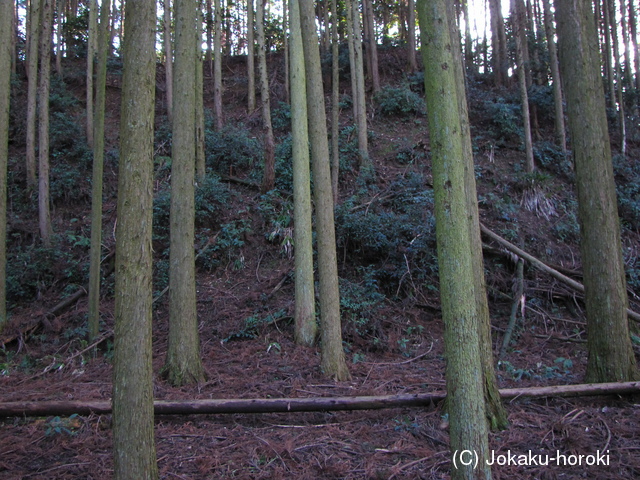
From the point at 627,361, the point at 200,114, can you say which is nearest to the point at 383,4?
the point at 200,114

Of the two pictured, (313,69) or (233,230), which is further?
(233,230)

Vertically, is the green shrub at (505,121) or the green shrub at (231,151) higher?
the green shrub at (505,121)

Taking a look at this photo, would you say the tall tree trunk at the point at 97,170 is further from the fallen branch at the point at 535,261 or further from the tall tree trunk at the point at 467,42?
the tall tree trunk at the point at 467,42

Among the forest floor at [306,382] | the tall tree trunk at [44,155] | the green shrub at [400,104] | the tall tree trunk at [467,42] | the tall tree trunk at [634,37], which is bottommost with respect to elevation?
the forest floor at [306,382]

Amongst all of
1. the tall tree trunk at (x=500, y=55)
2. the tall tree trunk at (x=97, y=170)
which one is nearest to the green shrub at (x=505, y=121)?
the tall tree trunk at (x=500, y=55)

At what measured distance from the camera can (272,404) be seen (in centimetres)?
539

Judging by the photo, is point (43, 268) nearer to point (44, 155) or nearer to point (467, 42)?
point (44, 155)

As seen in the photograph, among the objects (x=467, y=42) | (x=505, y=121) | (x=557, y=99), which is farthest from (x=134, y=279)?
(x=467, y=42)

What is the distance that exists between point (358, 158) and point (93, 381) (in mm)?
10722

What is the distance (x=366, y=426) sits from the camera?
201 inches

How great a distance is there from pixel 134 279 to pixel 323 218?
3.75m

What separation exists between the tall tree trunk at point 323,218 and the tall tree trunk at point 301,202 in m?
1.16

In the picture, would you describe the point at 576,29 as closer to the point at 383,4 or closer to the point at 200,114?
the point at 200,114

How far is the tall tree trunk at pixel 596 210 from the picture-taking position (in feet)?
18.0
